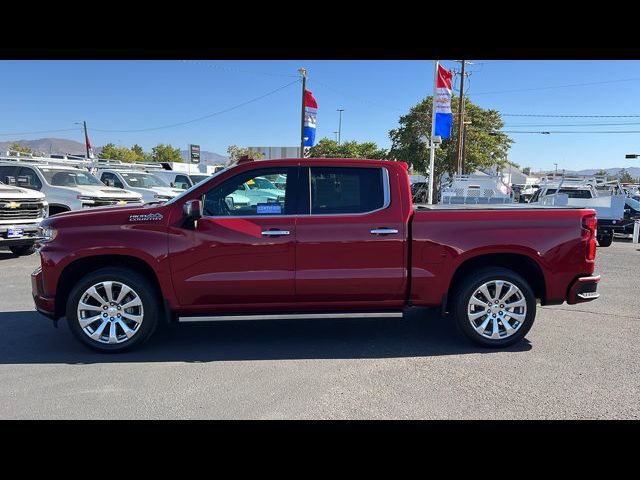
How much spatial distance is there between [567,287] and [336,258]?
2421 mm

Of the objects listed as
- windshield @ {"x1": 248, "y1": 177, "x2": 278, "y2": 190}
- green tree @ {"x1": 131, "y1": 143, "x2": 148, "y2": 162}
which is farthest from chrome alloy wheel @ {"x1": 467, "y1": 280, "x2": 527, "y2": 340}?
green tree @ {"x1": 131, "y1": 143, "x2": 148, "y2": 162}

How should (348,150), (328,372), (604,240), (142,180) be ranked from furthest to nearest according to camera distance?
(348,150) < (142,180) < (604,240) < (328,372)

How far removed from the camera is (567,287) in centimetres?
502

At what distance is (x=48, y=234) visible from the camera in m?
4.76

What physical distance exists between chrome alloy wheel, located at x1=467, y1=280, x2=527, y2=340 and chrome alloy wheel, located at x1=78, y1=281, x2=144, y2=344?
334 cm

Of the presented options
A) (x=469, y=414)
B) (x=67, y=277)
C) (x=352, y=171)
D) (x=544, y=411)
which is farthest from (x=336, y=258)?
(x=67, y=277)

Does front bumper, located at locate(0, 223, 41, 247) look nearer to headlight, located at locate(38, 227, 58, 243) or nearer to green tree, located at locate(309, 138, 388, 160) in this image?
headlight, located at locate(38, 227, 58, 243)

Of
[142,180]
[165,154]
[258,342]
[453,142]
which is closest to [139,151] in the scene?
[165,154]

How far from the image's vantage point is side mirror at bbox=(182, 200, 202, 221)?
15.2 ft

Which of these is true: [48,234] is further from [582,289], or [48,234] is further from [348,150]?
[348,150]

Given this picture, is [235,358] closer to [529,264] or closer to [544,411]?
[544,411]

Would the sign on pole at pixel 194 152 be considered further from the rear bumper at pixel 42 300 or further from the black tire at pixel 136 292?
the black tire at pixel 136 292

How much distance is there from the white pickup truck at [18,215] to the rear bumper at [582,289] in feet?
30.1

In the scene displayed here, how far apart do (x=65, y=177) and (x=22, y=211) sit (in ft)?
10.6
